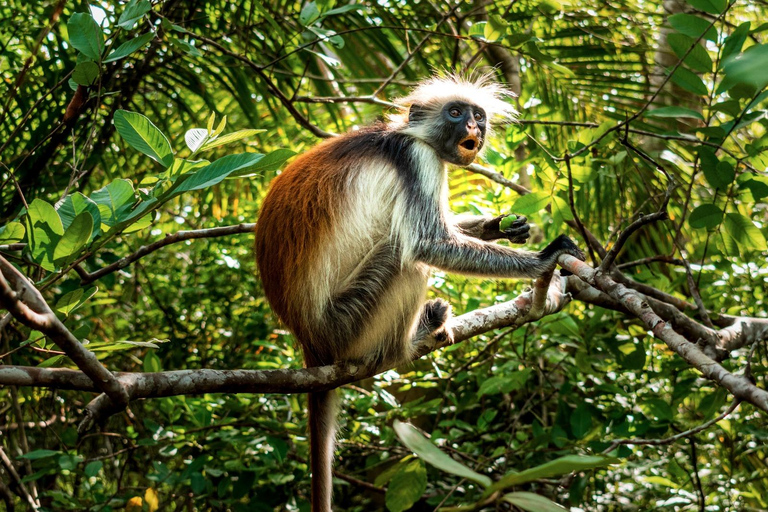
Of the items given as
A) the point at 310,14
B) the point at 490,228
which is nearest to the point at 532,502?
the point at 310,14

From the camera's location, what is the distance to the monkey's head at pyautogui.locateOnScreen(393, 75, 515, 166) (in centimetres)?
489

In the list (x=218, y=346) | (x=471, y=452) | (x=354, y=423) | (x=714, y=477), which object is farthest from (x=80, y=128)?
(x=714, y=477)

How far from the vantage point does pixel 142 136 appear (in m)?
2.30

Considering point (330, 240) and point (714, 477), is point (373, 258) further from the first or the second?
point (714, 477)

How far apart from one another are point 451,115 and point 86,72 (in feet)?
9.76

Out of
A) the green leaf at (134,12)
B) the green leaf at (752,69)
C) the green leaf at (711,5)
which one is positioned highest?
the green leaf at (711,5)

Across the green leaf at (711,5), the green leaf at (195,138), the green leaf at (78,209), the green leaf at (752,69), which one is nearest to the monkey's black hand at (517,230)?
the green leaf at (711,5)

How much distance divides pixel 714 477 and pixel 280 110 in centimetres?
533

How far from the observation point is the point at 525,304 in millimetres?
4312

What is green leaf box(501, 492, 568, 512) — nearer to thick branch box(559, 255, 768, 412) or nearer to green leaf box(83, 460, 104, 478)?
thick branch box(559, 255, 768, 412)

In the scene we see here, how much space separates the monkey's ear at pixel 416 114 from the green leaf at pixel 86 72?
9.08 feet

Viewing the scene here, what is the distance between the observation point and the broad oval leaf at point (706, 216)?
12.0ft

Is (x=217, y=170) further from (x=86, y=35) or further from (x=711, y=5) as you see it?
(x=711, y=5)

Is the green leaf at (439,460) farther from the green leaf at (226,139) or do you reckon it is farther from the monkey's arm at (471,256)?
the monkey's arm at (471,256)
